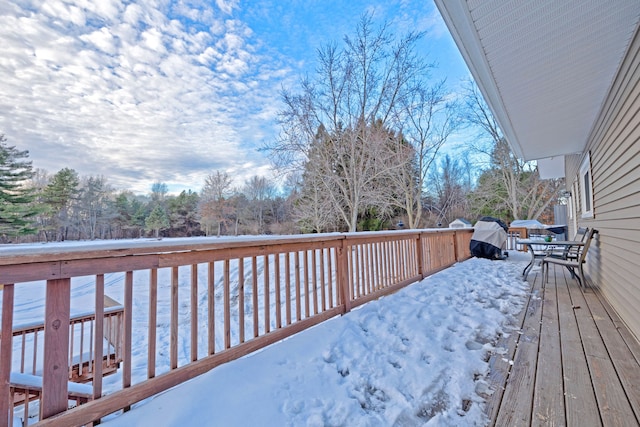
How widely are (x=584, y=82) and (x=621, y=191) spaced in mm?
1140

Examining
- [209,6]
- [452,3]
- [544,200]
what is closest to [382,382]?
[452,3]

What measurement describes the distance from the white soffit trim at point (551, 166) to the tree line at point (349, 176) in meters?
4.10

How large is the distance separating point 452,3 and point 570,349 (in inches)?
103

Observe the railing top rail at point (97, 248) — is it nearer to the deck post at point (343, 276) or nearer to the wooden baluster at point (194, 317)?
the wooden baluster at point (194, 317)

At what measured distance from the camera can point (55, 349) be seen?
1.23m

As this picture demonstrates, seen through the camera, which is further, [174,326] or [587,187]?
[587,187]

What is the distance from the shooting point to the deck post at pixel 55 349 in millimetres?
1201

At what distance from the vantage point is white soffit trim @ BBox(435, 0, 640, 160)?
6.08ft

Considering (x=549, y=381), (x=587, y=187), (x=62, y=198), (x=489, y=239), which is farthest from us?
(x=62, y=198)

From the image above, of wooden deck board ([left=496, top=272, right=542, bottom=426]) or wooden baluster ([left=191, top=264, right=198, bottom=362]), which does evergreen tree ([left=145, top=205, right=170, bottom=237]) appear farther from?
wooden deck board ([left=496, top=272, right=542, bottom=426])

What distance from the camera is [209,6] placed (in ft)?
22.0

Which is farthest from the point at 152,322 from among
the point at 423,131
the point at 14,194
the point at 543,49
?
the point at 14,194

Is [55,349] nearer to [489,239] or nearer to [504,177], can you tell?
[489,239]

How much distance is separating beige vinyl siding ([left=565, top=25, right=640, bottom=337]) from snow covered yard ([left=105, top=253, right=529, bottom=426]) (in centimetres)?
107
